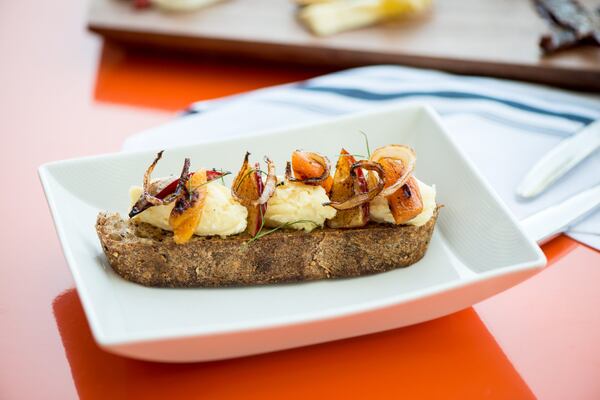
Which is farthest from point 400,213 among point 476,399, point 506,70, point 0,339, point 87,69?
point 87,69

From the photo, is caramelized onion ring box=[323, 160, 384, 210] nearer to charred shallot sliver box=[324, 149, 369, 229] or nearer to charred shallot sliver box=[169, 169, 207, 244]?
charred shallot sliver box=[324, 149, 369, 229]

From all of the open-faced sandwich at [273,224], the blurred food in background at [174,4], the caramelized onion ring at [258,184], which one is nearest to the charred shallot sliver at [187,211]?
the open-faced sandwich at [273,224]

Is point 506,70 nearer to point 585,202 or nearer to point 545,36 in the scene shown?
point 545,36

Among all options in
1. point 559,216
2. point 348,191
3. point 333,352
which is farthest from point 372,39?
point 333,352


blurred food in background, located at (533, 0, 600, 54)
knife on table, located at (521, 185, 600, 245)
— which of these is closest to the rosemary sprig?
knife on table, located at (521, 185, 600, 245)

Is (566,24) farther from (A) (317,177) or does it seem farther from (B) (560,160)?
(A) (317,177)

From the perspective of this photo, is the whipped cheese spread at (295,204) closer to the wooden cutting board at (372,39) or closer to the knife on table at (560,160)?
the knife on table at (560,160)
